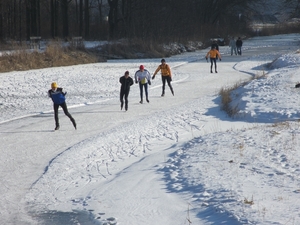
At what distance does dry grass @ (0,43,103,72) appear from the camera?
28953 mm

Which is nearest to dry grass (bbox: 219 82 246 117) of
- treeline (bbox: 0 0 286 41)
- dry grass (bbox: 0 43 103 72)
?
dry grass (bbox: 0 43 103 72)

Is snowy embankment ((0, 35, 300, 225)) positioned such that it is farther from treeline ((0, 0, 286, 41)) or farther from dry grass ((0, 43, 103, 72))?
treeline ((0, 0, 286, 41))

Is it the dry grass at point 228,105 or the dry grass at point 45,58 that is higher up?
the dry grass at point 45,58

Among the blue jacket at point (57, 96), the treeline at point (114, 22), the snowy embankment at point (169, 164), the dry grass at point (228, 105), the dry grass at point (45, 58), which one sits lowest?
the snowy embankment at point (169, 164)

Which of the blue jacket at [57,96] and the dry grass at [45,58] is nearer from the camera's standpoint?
the blue jacket at [57,96]

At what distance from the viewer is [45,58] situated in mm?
32094

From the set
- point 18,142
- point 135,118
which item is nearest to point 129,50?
point 135,118

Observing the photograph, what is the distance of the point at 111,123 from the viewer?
15.4 metres

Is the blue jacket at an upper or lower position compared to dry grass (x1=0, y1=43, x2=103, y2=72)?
lower

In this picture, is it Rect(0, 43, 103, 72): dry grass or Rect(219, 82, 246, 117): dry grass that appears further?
Rect(0, 43, 103, 72): dry grass

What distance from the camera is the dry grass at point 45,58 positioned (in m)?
29.0

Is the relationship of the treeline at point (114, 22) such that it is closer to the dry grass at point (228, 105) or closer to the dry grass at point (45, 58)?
the dry grass at point (45, 58)

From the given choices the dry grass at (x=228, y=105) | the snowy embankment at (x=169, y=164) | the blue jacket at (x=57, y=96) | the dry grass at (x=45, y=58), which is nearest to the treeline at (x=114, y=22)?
the dry grass at (x=45, y=58)

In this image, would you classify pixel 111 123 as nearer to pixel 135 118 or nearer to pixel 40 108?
pixel 135 118
